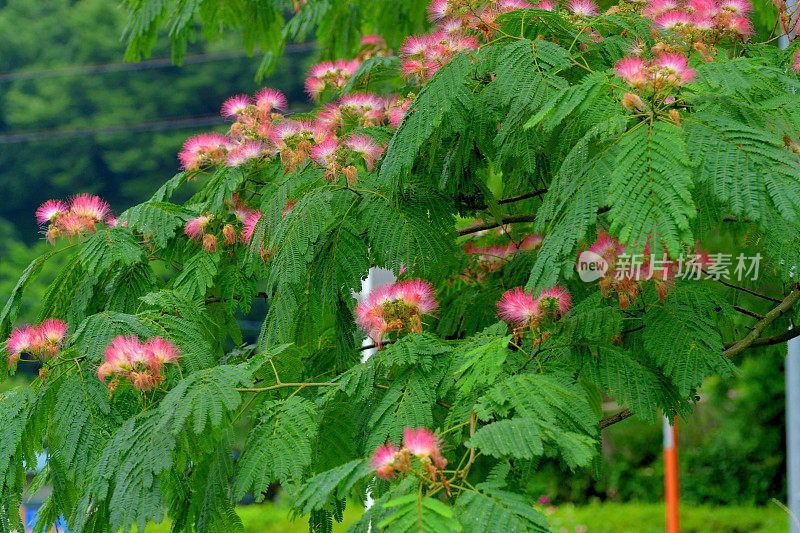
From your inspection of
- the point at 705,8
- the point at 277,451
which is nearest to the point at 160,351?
the point at 277,451

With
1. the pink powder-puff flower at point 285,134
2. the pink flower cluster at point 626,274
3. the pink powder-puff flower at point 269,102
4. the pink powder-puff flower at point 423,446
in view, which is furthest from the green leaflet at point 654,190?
the pink powder-puff flower at point 269,102

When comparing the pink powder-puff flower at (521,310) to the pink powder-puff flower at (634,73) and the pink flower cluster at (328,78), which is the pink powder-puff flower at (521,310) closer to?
the pink powder-puff flower at (634,73)

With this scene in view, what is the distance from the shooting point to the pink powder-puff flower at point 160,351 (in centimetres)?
218

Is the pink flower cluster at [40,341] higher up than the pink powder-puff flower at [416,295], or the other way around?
the pink flower cluster at [40,341]

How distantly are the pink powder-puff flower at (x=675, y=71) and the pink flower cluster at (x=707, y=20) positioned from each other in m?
0.45

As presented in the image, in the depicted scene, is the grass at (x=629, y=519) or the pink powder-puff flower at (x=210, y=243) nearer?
the pink powder-puff flower at (x=210, y=243)

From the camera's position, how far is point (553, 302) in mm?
2229

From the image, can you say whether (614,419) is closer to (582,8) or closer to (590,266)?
(590,266)

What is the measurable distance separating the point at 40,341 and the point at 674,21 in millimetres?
1950

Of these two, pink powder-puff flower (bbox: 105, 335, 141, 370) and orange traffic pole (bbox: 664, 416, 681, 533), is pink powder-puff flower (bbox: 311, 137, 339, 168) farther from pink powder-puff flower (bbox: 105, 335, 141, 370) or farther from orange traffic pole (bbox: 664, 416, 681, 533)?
orange traffic pole (bbox: 664, 416, 681, 533)

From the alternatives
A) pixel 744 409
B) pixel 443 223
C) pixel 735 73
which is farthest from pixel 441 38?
pixel 744 409

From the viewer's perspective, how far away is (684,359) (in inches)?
85.5

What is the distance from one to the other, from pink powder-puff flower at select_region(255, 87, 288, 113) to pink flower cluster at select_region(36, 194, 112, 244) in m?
0.62

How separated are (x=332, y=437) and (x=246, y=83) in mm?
11298
